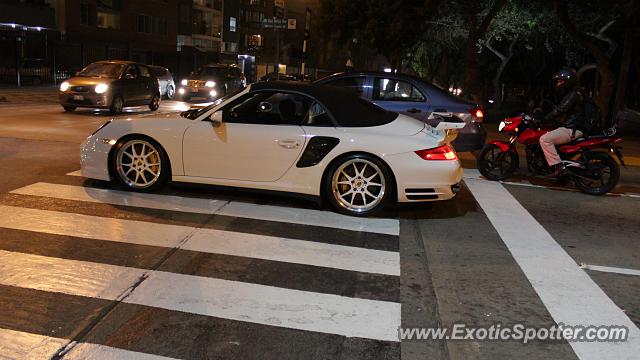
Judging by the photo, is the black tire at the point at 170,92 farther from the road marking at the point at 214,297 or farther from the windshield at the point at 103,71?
the road marking at the point at 214,297

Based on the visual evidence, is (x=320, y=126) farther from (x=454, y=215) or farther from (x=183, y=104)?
(x=183, y=104)

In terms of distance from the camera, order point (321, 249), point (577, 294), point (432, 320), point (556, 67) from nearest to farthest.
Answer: point (432, 320)
point (577, 294)
point (321, 249)
point (556, 67)

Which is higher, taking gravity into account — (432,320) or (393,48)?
(393,48)

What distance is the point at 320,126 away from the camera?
698 centimetres

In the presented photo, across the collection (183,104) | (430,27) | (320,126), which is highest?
(430,27)

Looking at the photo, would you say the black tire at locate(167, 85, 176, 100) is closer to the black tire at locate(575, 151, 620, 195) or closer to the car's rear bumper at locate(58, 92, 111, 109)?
the car's rear bumper at locate(58, 92, 111, 109)

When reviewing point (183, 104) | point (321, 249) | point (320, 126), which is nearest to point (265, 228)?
point (321, 249)

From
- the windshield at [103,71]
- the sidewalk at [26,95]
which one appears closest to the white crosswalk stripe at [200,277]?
the windshield at [103,71]

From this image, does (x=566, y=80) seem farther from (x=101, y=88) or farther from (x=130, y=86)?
(x=130, y=86)

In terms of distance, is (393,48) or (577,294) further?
(393,48)

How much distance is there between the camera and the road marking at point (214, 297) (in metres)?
4.16

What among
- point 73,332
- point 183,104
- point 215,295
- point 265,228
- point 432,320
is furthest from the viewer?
point 183,104

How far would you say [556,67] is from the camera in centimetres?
4088

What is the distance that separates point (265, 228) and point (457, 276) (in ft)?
6.94
